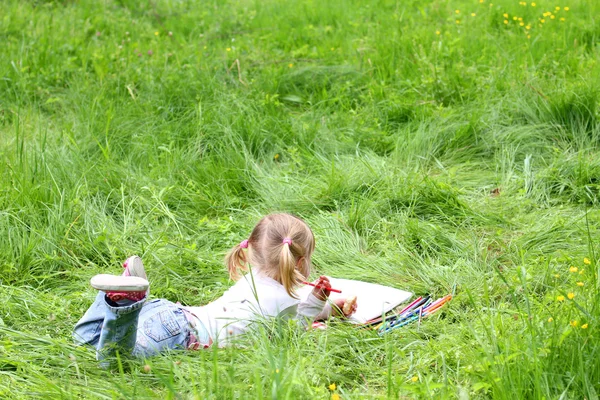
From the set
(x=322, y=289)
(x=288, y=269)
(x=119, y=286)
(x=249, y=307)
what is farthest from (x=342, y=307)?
(x=119, y=286)

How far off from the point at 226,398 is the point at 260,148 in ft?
8.41

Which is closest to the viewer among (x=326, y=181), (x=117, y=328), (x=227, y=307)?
(x=117, y=328)

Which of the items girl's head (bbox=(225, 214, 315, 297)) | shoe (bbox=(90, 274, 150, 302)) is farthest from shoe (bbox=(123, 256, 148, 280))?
girl's head (bbox=(225, 214, 315, 297))

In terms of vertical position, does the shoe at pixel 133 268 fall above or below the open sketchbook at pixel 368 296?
above

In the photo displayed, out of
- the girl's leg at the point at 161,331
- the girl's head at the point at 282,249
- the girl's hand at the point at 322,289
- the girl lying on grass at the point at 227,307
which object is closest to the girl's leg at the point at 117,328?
the girl lying on grass at the point at 227,307

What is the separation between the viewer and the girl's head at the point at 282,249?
3.00 meters

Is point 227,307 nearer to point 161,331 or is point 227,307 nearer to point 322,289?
point 161,331

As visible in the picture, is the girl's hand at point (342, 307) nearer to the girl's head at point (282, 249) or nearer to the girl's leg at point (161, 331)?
the girl's head at point (282, 249)

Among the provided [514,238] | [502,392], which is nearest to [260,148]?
[514,238]

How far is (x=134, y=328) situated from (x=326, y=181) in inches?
70.3

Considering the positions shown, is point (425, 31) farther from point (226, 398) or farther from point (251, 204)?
point (226, 398)

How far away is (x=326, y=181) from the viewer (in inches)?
167

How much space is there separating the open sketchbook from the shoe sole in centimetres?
87

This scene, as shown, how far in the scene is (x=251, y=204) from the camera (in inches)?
165
